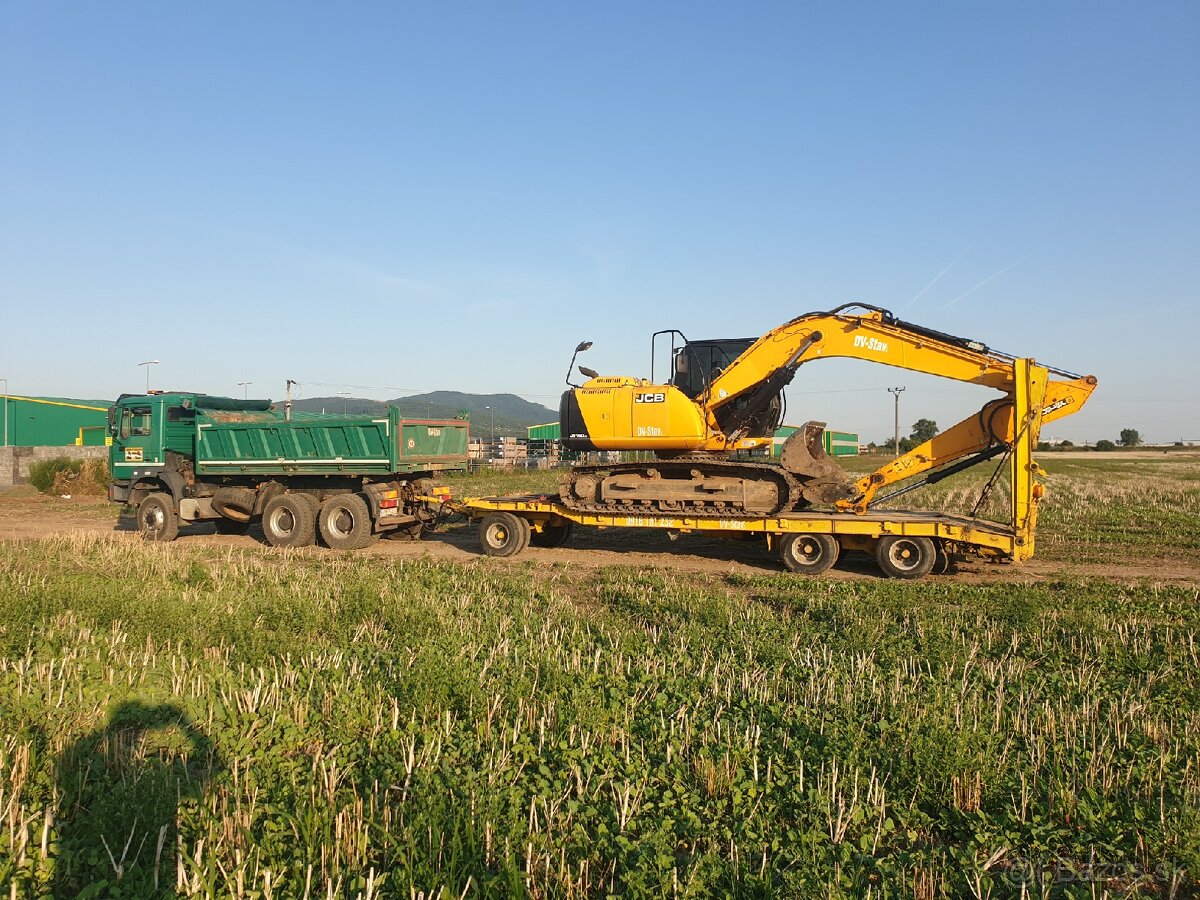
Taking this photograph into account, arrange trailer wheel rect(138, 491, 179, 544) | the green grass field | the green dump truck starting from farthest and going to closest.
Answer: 1. trailer wheel rect(138, 491, 179, 544)
2. the green dump truck
3. the green grass field

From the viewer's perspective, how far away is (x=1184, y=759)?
15.1 ft

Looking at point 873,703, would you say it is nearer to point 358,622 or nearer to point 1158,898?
point 1158,898

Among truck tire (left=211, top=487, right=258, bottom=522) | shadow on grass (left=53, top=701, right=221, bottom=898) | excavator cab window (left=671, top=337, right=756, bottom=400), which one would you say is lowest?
shadow on grass (left=53, top=701, right=221, bottom=898)

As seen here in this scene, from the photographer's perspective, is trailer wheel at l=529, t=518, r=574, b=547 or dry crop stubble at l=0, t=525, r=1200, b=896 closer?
dry crop stubble at l=0, t=525, r=1200, b=896

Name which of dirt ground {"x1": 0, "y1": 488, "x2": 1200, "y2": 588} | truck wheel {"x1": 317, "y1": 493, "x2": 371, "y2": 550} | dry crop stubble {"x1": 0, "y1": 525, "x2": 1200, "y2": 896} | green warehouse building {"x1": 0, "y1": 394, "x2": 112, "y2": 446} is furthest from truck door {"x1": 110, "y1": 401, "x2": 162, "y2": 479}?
green warehouse building {"x1": 0, "y1": 394, "x2": 112, "y2": 446}

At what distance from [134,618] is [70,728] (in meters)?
2.74

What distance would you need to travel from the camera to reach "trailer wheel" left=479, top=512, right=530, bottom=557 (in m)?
13.6

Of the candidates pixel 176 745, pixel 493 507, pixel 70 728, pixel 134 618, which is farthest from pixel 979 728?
pixel 493 507

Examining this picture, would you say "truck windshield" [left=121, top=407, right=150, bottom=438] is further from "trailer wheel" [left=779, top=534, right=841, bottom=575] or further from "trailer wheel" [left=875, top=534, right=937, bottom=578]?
"trailer wheel" [left=875, top=534, right=937, bottom=578]

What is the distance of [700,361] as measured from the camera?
13000 mm

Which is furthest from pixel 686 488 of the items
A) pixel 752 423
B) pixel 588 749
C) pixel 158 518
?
pixel 158 518

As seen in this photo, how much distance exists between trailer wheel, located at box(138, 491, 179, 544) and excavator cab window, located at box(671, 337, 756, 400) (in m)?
10.3

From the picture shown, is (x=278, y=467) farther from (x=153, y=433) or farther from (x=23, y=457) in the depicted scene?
(x=23, y=457)

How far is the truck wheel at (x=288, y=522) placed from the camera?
48.7ft
